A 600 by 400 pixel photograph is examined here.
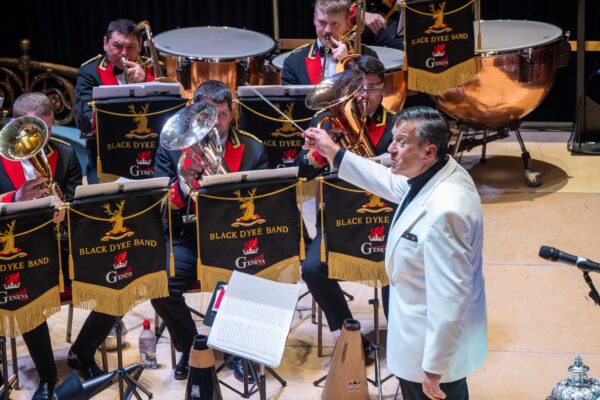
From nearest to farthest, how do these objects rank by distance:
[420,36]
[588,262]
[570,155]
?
[588,262] < [420,36] < [570,155]

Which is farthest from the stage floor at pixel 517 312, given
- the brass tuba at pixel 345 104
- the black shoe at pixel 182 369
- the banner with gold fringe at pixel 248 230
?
the brass tuba at pixel 345 104

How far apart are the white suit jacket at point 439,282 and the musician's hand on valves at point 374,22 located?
12.9 ft

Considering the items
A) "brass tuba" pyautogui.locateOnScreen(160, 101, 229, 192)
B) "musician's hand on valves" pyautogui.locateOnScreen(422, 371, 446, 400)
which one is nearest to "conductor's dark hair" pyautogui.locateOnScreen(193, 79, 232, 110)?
"brass tuba" pyautogui.locateOnScreen(160, 101, 229, 192)

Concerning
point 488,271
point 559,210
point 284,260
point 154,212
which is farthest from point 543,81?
point 154,212

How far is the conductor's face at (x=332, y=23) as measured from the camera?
6602mm

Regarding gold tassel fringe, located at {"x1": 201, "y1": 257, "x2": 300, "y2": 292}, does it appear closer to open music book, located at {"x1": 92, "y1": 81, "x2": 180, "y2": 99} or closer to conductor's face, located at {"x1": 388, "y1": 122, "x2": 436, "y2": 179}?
open music book, located at {"x1": 92, "y1": 81, "x2": 180, "y2": 99}

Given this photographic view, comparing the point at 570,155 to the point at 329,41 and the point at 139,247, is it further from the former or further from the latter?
the point at 139,247

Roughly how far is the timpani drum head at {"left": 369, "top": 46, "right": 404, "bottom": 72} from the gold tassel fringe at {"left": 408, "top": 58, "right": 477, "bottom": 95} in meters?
0.11

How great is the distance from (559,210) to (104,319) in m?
3.44

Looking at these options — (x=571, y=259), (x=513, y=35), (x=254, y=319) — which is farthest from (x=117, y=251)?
(x=513, y=35)

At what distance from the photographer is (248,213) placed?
5.20m

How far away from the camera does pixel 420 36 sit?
7.06 m

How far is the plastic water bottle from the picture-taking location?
5.64m

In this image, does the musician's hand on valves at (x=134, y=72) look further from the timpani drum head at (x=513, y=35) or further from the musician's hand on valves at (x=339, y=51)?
the timpani drum head at (x=513, y=35)
